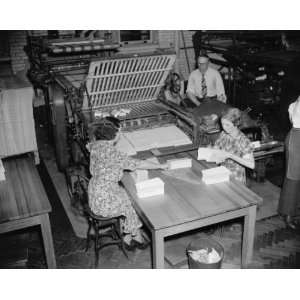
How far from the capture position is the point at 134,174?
12.2 ft

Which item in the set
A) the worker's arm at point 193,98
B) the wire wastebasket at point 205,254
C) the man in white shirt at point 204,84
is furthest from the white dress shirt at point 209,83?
the wire wastebasket at point 205,254

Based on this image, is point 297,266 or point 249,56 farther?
point 249,56

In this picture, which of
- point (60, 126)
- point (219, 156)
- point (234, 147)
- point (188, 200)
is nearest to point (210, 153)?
point (219, 156)

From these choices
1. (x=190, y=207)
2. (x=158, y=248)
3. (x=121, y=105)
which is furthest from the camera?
(x=121, y=105)

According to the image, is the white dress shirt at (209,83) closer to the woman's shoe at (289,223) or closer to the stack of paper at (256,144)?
the stack of paper at (256,144)

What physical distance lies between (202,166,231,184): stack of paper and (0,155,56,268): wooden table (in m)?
1.48

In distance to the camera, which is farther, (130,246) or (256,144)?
(256,144)

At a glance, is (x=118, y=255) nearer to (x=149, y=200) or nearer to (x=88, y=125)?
(x=149, y=200)

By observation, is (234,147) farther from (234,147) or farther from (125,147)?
(125,147)

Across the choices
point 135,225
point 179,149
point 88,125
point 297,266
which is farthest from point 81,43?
point 297,266

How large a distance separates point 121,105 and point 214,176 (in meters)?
2.13

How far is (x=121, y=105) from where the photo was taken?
16.9 feet

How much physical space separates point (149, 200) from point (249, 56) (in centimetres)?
495

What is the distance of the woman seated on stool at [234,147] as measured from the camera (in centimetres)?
378
